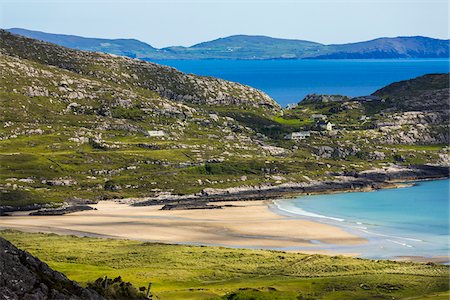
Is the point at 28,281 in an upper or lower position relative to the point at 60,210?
upper

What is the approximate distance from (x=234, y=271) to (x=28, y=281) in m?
49.3

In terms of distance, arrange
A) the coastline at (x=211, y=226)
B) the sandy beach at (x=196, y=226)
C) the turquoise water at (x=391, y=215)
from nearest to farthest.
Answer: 1. the turquoise water at (x=391, y=215)
2. the coastline at (x=211, y=226)
3. the sandy beach at (x=196, y=226)

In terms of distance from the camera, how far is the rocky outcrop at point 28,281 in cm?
4463

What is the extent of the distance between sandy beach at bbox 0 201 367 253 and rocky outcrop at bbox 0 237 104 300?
68.7 metres

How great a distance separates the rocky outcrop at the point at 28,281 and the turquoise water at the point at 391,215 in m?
67.1

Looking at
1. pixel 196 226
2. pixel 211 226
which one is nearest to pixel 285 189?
pixel 211 226

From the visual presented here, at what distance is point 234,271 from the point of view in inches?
3686

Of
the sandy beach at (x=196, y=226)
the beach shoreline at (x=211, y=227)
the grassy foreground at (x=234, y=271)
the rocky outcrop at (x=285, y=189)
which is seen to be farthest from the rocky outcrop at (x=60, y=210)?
the grassy foreground at (x=234, y=271)

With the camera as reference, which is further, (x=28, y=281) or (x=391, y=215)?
(x=391, y=215)

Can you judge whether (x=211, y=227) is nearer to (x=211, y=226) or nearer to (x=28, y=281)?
(x=211, y=226)

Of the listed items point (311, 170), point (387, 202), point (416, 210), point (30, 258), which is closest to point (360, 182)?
point (311, 170)

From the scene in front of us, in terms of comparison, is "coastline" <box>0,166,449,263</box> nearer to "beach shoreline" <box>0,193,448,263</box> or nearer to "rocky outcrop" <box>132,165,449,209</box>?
"beach shoreline" <box>0,193,448,263</box>

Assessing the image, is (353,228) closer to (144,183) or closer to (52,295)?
(144,183)

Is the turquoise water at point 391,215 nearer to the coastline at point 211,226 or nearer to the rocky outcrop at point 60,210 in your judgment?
the coastline at point 211,226
